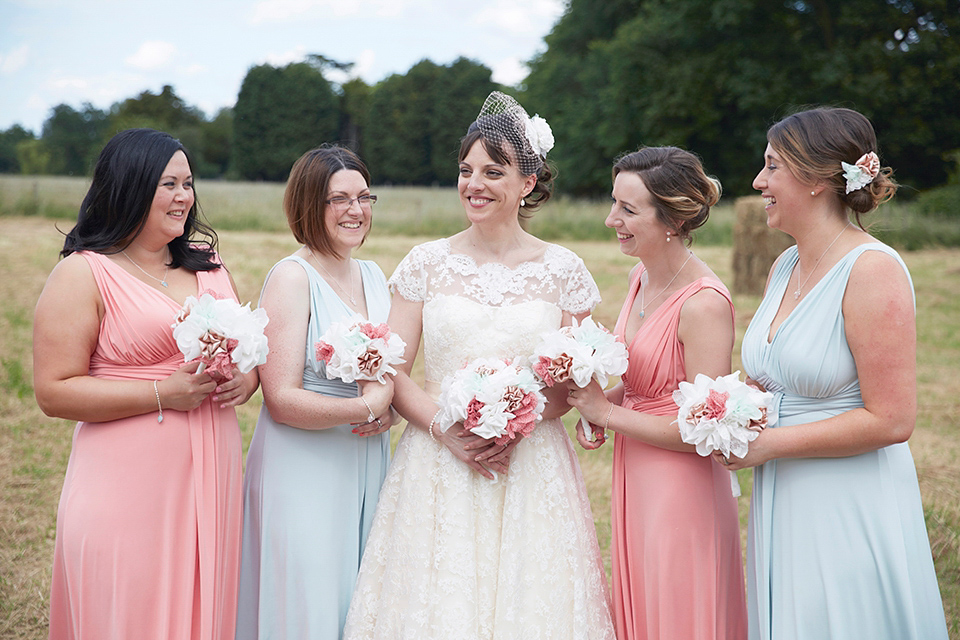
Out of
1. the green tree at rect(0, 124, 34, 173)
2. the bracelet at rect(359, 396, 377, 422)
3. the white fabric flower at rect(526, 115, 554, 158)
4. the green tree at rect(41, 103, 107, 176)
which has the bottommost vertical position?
the bracelet at rect(359, 396, 377, 422)

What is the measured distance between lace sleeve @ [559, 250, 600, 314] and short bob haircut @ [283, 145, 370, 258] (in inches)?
47.0

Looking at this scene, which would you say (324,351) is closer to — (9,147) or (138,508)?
(138,508)

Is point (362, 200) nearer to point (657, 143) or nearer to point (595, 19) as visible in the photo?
point (657, 143)

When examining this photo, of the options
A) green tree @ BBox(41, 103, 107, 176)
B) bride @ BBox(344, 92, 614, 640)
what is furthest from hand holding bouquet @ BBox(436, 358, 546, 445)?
green tree @ BBox(41, 103, 107, 176)

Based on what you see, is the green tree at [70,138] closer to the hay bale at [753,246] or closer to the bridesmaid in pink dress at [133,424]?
the hay bale at [753,246]

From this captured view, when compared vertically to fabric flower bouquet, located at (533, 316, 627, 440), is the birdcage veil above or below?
above

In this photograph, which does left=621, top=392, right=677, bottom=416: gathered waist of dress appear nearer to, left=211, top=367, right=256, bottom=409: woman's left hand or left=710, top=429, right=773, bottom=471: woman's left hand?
left=710, top=429, right=773, bottom=471: woman's left hand

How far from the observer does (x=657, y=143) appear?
34.1 meters

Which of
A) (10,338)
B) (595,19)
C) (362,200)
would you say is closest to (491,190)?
(362,200)

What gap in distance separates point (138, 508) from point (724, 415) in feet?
8.41

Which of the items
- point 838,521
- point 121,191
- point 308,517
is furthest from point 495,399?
point 121,191

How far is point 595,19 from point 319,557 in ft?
143

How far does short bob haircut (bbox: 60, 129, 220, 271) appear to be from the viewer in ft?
12.0

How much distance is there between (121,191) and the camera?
3.66 metres
